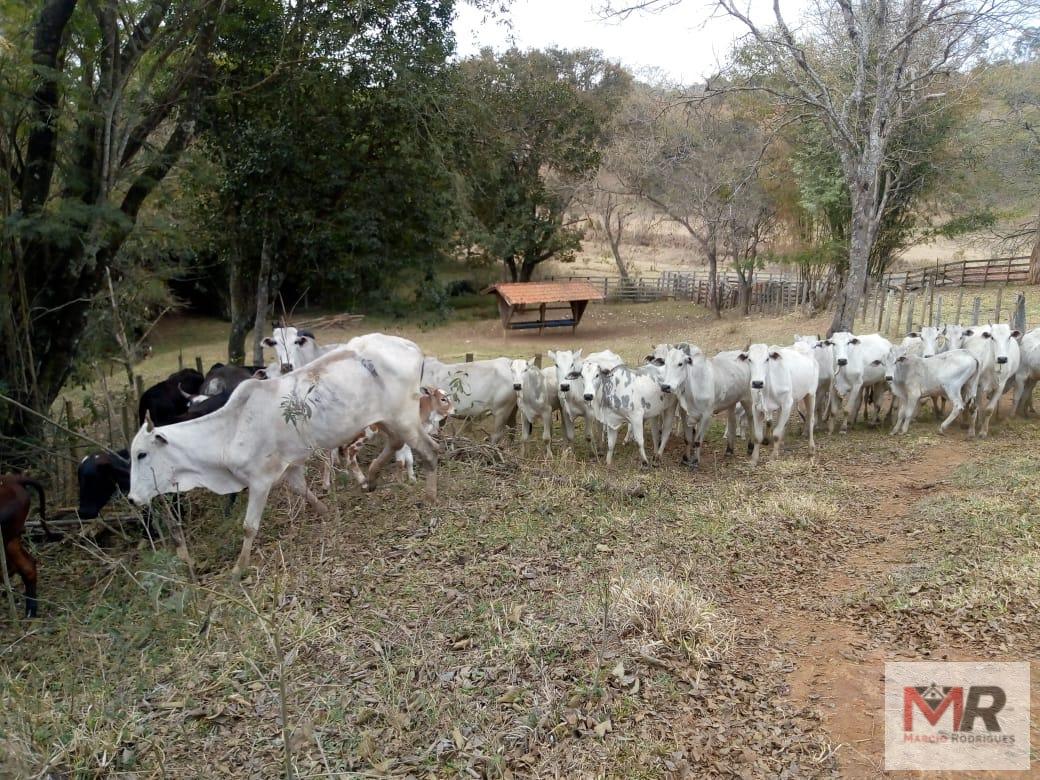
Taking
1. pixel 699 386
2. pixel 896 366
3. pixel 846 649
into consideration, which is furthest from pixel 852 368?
pixel 846 649

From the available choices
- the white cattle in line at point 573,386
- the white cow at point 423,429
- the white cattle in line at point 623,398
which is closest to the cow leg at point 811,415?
the white cattle in line at point 623,398

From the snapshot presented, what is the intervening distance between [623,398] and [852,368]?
4541 millimetres

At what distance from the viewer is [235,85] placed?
12898 mm

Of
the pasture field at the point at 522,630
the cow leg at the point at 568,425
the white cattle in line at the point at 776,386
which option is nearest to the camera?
the pasture field at the point at 522,630

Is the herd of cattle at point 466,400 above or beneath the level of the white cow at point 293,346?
beneath

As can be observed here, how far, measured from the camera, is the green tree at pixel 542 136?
31.0 m

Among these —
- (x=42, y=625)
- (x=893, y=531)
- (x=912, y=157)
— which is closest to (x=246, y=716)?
(x=42, y=625)

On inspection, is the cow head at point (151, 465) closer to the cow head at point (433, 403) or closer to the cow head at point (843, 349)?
the cow head at point (433, 403)

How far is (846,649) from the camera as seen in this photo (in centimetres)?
545

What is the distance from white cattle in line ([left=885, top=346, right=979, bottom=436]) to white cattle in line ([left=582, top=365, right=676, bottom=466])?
412 cm

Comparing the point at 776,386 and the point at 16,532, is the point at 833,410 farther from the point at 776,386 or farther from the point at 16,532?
the point at 16,532

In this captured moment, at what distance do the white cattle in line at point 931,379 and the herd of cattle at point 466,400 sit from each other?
20 millimetres

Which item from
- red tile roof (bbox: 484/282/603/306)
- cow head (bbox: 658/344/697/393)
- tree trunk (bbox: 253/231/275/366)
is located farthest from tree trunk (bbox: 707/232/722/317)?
cow head (bbox: 658/344/697/393)

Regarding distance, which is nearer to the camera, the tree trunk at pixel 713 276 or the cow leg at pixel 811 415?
the cow leg at pixel 811 415
